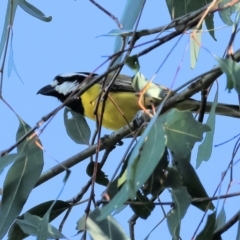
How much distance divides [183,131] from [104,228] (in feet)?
0.69

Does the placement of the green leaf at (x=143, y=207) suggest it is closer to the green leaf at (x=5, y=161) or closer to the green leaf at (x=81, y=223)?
the green leaf at (x=81, y=223)

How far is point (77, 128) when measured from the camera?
1577mm

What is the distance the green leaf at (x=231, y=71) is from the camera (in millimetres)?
906

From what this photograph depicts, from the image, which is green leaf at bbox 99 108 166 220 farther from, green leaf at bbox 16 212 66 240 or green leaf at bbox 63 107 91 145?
green leaf at bbox 63 107 91 145

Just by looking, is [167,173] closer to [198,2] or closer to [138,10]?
[138,10]

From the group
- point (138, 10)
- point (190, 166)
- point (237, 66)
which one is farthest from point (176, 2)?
point (237, 66)

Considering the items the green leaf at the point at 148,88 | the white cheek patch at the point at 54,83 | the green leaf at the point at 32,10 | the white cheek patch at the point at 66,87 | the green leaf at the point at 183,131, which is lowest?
the green leaf at the point at 183,131

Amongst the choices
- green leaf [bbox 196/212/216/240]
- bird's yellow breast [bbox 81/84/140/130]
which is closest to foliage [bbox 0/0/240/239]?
green leaf [bbox 196/212/216/240]

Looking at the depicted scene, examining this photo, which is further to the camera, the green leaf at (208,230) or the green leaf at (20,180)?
the green leaf at (20,180)

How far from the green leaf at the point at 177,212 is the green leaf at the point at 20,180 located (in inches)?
12.0

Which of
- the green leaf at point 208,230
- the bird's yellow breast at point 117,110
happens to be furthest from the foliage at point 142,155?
the bird's yellow breast at point 117,110

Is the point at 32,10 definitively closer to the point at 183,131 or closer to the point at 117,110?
the point at 183,131

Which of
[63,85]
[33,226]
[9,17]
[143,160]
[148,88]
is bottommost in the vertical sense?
[33,226]

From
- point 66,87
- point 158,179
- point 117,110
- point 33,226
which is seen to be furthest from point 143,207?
point 66,87
